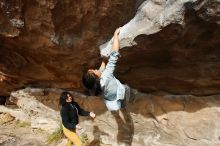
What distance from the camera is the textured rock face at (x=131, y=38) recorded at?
5.06 m

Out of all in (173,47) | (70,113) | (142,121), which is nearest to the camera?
(173,47)

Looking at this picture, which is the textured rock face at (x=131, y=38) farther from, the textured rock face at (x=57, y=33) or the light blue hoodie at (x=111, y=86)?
the light blue hoodie at (x=111, y=86)

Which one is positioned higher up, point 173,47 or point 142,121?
point 173,47

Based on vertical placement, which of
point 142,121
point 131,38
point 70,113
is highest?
point 131,38

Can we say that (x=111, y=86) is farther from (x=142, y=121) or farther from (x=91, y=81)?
(x=142, y=121)

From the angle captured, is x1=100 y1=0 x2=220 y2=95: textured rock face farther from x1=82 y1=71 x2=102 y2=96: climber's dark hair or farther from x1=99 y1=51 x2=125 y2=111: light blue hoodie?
x1=82 y1=71 x2=102 y2=96: climber's dark hair

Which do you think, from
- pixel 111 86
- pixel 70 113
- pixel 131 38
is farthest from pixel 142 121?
pixel 131 38

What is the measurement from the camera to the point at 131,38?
17.7 ft

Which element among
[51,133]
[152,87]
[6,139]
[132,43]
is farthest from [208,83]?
[6,139]

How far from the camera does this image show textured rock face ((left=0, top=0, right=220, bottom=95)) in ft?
16.6

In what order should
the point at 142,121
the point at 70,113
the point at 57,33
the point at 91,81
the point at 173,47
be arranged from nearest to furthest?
the point at 91,81 → the point at 173,47 → the point at 57,33 → the point at 70,113 → the point at 142,121

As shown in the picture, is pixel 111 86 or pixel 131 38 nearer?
pixel 131 38

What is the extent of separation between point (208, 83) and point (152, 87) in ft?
3.26

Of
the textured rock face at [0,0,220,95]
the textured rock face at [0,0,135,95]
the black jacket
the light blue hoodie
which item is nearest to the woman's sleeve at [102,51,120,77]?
the light blue hoodie
